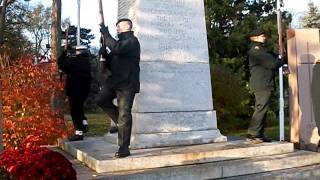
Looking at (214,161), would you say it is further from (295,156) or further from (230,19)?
(230,19)

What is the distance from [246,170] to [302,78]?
276 centimetres

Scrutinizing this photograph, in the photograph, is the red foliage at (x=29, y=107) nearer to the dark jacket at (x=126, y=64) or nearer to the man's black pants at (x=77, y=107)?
the man's black pants at (x=77, y=107)

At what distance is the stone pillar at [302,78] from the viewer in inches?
350

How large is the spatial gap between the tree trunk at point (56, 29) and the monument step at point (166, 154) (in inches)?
386

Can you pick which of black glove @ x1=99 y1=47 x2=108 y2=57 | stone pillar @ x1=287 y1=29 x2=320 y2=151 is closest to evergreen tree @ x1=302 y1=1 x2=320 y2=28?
stone pillar @ x1=287 y1=29 x2=320 y2=151

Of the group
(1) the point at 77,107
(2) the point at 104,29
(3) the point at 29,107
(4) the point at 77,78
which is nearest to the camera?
(2) the point at 104,29

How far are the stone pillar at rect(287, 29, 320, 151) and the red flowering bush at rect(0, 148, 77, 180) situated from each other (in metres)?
5.04

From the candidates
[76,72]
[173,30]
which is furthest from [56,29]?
[173,30]

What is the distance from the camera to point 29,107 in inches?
469

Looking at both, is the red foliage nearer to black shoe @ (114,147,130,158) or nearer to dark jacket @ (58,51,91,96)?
dark jacket @ (58,51,91,96)

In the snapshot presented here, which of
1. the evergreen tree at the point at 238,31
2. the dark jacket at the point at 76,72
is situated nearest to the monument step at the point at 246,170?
the dark jacket at the point at 76,72

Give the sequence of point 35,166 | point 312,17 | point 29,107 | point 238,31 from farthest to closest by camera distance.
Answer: point 312,17 < point 238,31 < point 29,107 < point 35,166

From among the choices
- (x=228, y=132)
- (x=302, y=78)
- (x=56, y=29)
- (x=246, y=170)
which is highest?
(x=56, y=29)

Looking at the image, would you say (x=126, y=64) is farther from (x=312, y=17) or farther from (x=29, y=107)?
(x=312, y=17)
